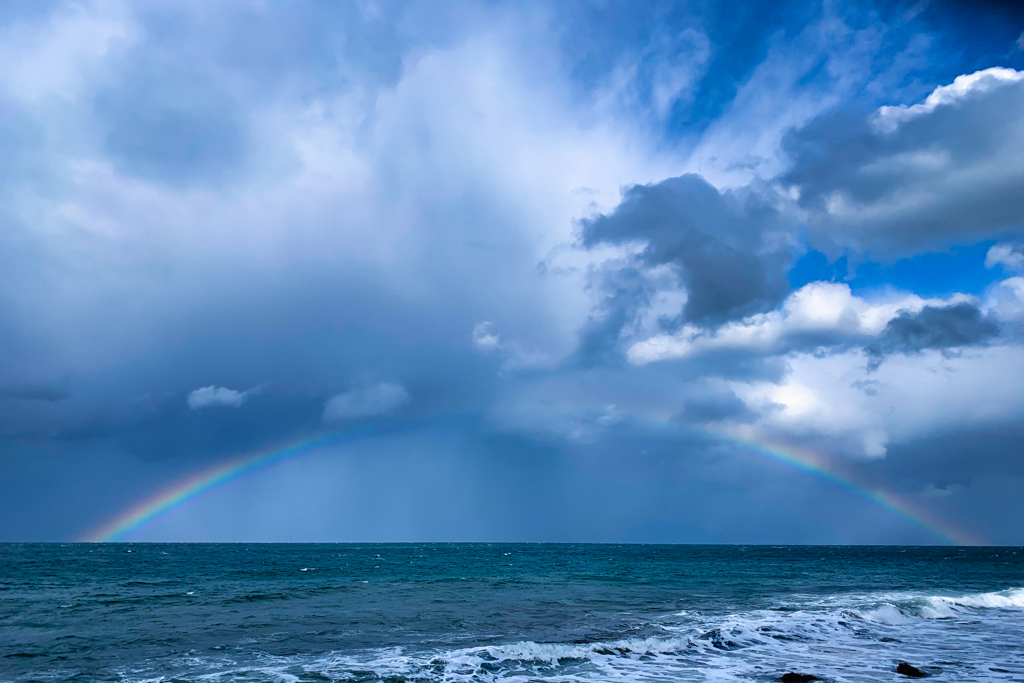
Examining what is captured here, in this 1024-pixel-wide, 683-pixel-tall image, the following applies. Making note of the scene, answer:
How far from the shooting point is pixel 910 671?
770 inches

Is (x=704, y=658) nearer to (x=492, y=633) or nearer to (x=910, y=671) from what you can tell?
(x=910, y=671)

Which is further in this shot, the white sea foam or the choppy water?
the choppy water

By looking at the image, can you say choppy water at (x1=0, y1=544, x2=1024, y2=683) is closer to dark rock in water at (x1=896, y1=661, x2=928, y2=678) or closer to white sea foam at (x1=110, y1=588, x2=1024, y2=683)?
white sea foam at (x1=110, y1=588, x2=1024, y2=683)

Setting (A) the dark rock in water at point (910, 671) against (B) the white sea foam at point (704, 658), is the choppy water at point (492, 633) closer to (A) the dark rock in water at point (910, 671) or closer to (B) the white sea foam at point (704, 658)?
(B) the white sea foam at point (704, 658)

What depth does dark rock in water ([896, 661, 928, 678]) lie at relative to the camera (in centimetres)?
1927

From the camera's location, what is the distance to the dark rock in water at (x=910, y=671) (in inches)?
758

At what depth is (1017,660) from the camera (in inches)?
854

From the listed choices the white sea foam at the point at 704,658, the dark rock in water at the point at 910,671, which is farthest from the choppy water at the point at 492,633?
the dark rock in water at the point at 910,671

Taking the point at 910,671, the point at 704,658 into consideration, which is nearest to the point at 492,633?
the point at 704,658

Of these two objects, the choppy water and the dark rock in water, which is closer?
the dark rock in water

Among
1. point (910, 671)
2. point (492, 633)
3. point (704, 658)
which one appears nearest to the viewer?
point (910, 671)

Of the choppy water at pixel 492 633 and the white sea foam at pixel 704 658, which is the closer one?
the white sea foam at pixel 704 658

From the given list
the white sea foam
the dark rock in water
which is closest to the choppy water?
the white sea foam

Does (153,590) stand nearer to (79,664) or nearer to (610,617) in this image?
(79,664)
